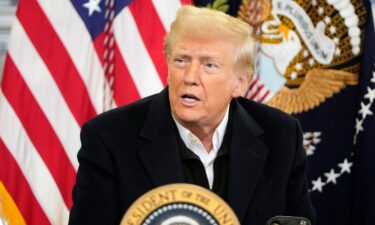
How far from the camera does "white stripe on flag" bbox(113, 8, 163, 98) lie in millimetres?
2861

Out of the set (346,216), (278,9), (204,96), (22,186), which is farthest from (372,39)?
(22,186)

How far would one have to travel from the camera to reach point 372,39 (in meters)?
3.05

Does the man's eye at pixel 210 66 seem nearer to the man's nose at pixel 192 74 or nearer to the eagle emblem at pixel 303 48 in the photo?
the man's nose at pixel 192 74

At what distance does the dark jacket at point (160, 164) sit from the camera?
1.81 metres

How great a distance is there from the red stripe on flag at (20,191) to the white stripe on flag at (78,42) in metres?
0.44

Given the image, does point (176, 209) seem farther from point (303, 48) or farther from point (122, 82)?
point (303, 48)

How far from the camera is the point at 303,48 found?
3137 millimetres

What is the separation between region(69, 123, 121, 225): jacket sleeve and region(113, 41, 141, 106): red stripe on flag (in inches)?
40.0

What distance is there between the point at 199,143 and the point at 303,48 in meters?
1.37


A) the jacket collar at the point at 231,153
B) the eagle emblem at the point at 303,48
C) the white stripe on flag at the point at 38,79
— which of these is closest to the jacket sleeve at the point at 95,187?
the jacket collar at the point at 231,153

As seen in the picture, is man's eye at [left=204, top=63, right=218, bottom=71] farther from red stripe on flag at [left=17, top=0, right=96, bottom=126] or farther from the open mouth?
red stripe on flag at [left=17, top=0, right=96, bottom=126]

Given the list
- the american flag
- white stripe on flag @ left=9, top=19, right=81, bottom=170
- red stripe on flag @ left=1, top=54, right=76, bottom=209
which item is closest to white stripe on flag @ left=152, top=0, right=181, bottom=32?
the american flag

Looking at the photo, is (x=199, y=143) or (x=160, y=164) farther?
(x=199, y=143)

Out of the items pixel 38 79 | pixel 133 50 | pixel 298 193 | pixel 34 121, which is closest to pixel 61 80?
pixel 38 79
